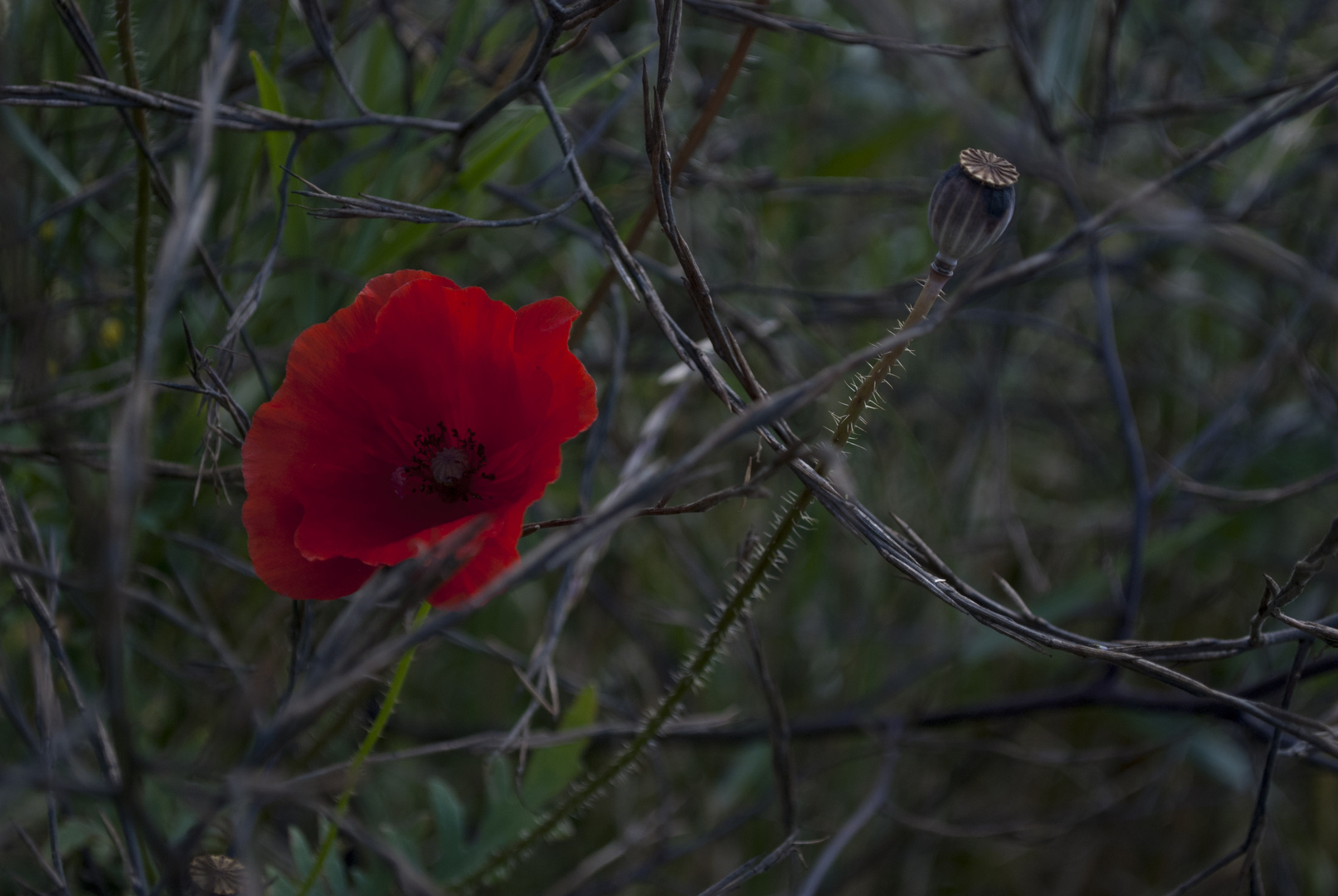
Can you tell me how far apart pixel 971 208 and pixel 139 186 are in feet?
2.86

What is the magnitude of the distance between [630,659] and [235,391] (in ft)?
3.07

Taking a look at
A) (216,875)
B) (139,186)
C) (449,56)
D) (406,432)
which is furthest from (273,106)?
(216,875)

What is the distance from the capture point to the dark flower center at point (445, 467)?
101cm

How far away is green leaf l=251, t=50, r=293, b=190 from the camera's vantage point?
1064mm

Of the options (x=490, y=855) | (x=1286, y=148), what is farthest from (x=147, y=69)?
(x=1286, y=148)

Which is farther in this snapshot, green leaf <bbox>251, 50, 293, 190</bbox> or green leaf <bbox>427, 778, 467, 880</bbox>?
green leaf <bbox>427, 778, 467, 880</bbox>

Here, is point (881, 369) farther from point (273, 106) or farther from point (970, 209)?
point (273, 106)

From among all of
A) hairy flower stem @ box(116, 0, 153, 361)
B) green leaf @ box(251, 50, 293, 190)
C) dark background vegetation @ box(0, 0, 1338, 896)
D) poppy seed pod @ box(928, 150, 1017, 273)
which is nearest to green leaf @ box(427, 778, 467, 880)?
dark background vegetation @ box(0, 0, 1338, 896)

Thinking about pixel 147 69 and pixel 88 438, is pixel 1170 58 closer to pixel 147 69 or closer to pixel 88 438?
pixel 147 69

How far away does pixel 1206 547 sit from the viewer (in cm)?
207

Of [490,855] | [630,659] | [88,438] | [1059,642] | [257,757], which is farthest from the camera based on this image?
[630,659]

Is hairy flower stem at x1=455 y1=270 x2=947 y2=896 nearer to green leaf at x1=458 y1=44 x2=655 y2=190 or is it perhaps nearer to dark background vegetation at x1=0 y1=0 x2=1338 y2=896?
dark background vegetation at x1=0 y1=0 x2=1338 y2=896

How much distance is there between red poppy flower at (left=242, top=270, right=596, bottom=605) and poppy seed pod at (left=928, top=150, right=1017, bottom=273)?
306 millimetres

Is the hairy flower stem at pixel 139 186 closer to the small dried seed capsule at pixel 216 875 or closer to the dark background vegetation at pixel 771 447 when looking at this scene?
the dark background vegetation at pixel 771 447
